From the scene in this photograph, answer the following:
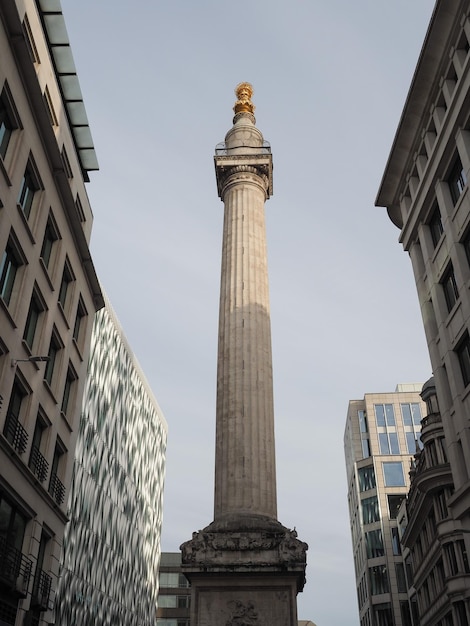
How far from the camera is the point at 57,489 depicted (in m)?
28.3

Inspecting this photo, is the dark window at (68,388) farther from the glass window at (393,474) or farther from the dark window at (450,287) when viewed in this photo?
the glass window at (393,474)

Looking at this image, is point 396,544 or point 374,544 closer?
point 396,544

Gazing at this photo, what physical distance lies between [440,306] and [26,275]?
1669 centimetres

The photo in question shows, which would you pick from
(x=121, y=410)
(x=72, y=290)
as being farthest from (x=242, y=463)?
(x=121, y=410)

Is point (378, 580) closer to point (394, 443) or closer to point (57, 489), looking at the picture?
point (394, 443)

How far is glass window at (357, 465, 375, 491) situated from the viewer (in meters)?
89.0

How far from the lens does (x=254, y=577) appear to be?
95.2 feet

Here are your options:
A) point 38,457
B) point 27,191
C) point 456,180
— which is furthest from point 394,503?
point 27,191

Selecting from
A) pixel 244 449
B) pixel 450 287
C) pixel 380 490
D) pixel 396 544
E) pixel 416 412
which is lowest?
pixel 244 449

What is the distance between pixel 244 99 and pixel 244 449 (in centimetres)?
2888

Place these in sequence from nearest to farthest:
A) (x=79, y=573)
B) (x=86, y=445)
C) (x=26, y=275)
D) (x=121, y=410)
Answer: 1. (x=26, y=275)
2. (x=79, y=573)
3. (x=86, y=445)
4. (x=121, y=410)

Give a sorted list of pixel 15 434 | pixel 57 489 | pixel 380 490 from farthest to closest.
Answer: pixel 380 490
pixel 57 489
pixel 15 434

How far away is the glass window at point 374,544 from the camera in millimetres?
82250

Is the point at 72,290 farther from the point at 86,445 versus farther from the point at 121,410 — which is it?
the point at 121,410
